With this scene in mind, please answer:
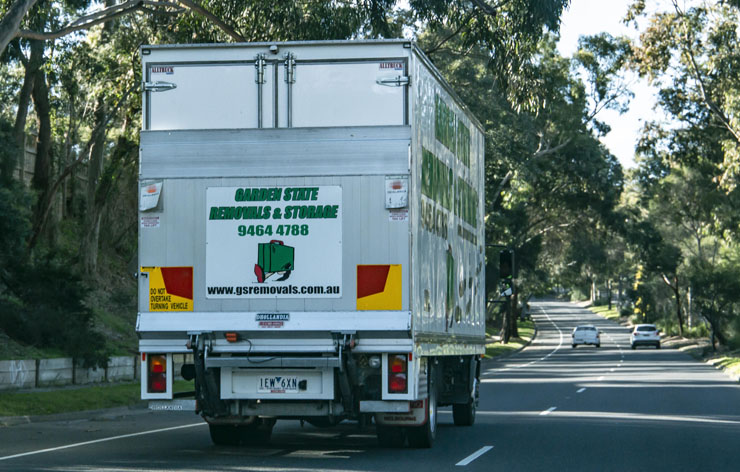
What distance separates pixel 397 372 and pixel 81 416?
Result: 9649 mm

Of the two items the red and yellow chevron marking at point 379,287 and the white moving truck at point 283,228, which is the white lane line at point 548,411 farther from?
the red and yellow chevron marking at point 379,287

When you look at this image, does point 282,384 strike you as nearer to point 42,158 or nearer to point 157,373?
point 157,373

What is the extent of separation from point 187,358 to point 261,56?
3.33 m

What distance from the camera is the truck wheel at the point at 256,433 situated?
14000 millimetres

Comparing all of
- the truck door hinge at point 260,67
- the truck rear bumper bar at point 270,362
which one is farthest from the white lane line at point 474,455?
the truck door hinge at point 260,67

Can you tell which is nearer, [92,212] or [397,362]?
[397,362]

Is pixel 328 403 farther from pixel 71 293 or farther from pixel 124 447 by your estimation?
pixel 71 293

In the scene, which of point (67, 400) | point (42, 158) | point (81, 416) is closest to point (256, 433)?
point (81, 416)

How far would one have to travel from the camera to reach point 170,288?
38.9 ft

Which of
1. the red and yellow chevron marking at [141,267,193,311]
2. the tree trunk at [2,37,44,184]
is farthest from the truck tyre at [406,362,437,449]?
the tree trunk at [2,37,44,184]

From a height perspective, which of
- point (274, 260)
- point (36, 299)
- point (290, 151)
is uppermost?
point (290, 151)

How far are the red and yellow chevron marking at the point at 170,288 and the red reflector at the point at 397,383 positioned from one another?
2229 millimetres

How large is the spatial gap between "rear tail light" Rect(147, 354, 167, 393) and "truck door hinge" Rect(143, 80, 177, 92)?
9.25ft

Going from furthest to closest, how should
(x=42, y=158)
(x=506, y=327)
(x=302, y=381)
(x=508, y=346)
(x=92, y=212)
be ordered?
(x=506, y=327) → (x=508, y=346) → (x=92, y=212) → (x=42, y=158) → (x=302, y=381)
